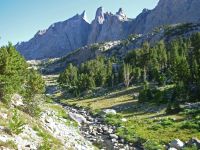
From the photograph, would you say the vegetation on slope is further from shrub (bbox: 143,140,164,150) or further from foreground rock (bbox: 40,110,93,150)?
foreground rock (bbox: 40,110,93,150)

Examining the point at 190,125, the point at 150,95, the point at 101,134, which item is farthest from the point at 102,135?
the point at 150,95

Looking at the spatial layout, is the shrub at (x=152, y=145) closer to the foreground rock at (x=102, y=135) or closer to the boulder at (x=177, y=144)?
the boulder at (x=177, y=144)

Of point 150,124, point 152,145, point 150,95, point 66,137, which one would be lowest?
point 152,145

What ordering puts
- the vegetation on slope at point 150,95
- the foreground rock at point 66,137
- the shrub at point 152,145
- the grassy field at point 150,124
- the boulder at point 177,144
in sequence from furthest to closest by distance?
the vegetation on slope at point 150,95, the grassy field at point 150,124, the shrub at point 152,145, the boulder at point 177,144, the foreground rock at point 66,137

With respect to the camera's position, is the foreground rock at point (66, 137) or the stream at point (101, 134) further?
the stream at point (101, 134)

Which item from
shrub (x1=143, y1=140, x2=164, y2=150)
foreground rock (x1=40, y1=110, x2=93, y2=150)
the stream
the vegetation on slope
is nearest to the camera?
foreground rock (x1=40, y1=110, x2=93, y2=150)

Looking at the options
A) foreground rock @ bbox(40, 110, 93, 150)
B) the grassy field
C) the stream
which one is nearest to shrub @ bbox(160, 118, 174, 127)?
the grassy field

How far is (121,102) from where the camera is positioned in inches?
4166

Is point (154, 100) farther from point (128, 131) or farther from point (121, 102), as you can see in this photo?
point (128, 131)

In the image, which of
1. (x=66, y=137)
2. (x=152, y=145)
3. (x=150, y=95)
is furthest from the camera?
(x=150, y=95)

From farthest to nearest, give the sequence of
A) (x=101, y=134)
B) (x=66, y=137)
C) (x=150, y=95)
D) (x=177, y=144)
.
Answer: (x=150, y=95), (x=101, y=134), (x=177, y=144), (x=66, y=137)

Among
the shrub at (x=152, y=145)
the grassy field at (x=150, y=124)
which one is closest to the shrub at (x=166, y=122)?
the grassy field at (x=150, y=124)

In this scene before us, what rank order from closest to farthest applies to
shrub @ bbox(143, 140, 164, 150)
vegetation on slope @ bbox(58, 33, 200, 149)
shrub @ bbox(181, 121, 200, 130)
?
1. shrub @ bbox(143, 140, 164, 150)
2. shrub @ bbox(181, 121, 200, 130)
3. vegetation on slope @ bbox(58, 33, 200, 149)

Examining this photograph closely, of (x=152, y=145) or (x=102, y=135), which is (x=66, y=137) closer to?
(x=152, y=145)
